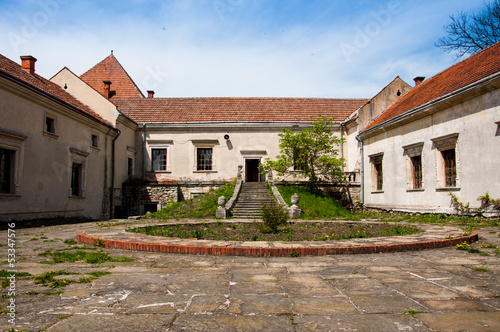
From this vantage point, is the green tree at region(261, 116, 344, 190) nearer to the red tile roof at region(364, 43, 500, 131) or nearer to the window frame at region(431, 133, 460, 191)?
the red tile roof at region(364, 43, 500, 131)

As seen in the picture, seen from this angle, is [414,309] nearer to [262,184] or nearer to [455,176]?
[455,176]

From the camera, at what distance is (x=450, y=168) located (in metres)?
16.0

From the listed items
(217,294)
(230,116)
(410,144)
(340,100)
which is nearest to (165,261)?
(217,294)

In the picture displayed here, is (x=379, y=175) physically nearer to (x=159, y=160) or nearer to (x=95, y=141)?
(x=159, y=160)

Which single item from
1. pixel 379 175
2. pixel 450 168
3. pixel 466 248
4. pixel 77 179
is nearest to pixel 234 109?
pixel 379 175

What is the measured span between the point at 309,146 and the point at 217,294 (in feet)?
66.0

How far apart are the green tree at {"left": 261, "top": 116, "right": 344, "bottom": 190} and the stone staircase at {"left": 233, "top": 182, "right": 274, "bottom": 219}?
1831 millimetres

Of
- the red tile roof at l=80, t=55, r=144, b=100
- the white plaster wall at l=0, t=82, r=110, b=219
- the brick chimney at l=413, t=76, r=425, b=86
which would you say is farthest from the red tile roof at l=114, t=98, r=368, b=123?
the white plaster wall at l=0, t=82, r=110, b=219

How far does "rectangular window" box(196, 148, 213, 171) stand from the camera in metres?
27.1

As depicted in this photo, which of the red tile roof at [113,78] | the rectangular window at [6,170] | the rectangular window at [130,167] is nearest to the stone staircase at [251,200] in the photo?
the rectangular window at [130,167]

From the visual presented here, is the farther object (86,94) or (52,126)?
(86,94)

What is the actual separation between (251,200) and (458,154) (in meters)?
10.4

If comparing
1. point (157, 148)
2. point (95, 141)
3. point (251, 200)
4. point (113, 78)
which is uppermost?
point (113, 78)

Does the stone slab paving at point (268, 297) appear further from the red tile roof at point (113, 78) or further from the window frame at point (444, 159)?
the red tile roof at point (113, 78)
